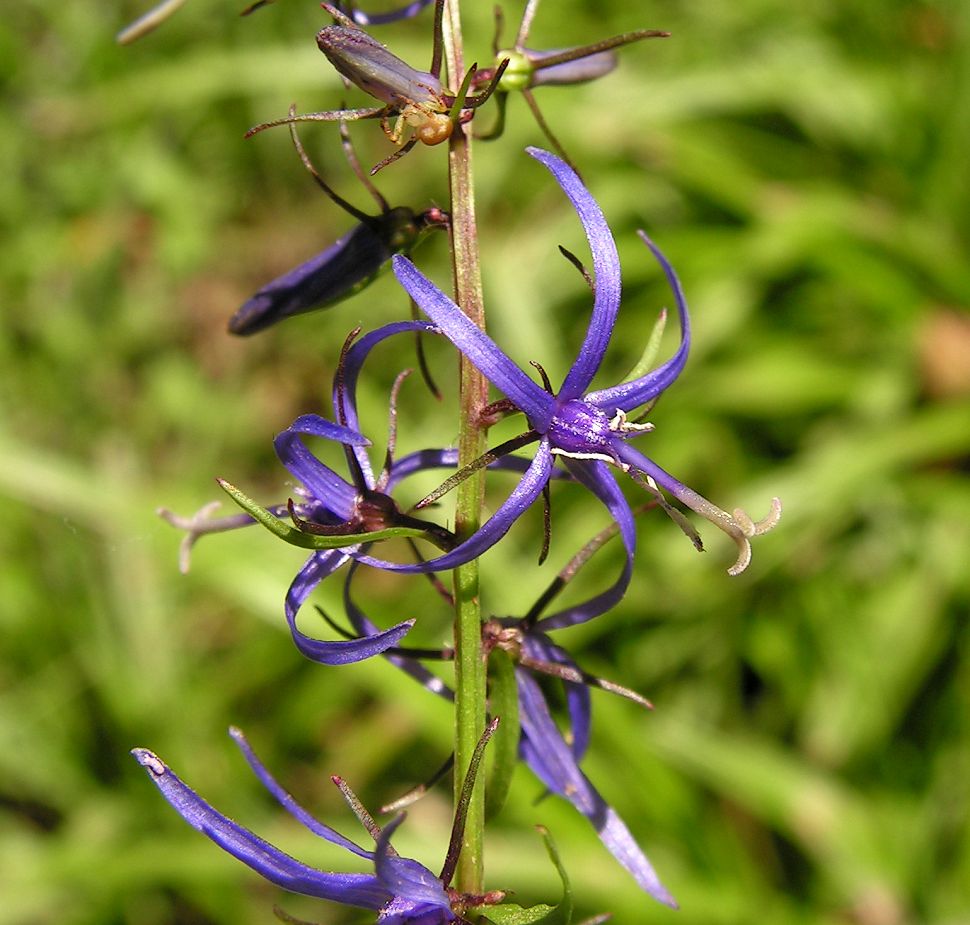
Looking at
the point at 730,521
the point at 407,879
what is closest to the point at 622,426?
the point at 730,521

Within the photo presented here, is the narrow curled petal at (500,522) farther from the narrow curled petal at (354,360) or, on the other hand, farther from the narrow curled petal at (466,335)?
the narrow curled petal at (354,360)

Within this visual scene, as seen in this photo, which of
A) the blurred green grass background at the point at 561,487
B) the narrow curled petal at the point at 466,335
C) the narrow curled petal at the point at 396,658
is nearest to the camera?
the narrow curled petal at the point at 466,335

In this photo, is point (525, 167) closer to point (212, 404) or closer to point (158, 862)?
point (212, 404)

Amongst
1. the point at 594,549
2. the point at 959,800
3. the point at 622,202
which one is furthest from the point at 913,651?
the point at 594,549

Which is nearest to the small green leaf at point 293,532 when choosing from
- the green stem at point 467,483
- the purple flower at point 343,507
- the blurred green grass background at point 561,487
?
the purple flower at point 343,507

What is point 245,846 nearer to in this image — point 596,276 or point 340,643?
point 340,643

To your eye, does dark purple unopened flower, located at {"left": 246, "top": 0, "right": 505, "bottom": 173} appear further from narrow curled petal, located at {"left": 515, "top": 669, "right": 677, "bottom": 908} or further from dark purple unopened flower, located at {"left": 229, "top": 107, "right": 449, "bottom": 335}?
narrow curled petal, located at {"left": 515, "top": 669, "right": 677, "bottom": 908}

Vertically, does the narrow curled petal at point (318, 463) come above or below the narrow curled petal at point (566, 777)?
above
